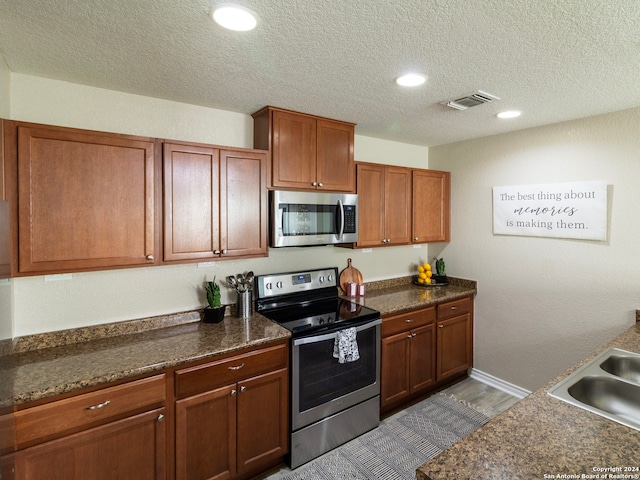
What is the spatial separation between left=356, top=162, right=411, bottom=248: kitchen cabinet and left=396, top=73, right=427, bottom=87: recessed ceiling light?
0.94m

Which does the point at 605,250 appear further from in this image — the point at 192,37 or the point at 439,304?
the point at 192,37

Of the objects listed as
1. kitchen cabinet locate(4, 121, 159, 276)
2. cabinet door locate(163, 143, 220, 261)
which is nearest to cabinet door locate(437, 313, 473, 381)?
cabinet door locate(163, 143, 220, 261)

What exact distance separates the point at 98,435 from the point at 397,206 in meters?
2.64

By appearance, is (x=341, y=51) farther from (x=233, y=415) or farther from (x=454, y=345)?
(x=454, y=345)

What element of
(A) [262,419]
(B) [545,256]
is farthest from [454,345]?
(A) [262,419]

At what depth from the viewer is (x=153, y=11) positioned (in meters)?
1.28

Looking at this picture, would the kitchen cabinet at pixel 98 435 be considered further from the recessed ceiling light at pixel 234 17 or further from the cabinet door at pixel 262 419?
the recessed ceiling light at pixel 234 17

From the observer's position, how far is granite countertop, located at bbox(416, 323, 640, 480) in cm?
98

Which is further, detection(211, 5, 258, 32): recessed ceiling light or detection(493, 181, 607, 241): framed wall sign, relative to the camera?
A: detection(493, 181, 607, 241): framed wall sign

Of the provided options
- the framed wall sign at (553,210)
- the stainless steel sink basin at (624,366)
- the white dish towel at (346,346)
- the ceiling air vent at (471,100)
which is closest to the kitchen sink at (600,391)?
the stainless steel sink basin at (624,366)

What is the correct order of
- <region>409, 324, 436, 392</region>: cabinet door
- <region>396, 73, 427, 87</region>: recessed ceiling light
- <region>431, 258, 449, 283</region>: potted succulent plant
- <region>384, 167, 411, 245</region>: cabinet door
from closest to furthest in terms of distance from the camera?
<region>396, 73, 427, 87</region>: recessed ceiling light → <region>409, 324, 436, 392</region>: cabinet door → <region>384, 167, 411, 245</region>: cabinet door → <region>431, 258, 449, 283</region>: potted succulent plant

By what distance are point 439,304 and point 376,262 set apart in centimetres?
72

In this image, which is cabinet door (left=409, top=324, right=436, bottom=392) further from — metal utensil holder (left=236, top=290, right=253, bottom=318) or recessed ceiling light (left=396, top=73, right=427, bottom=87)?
recessed ceiling light (left=396, top=73, right=427, bottom=87)

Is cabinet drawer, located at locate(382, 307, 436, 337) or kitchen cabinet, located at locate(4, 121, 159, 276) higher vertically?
kitchen cabinet, located at locate(4, 121, 159, 276)
